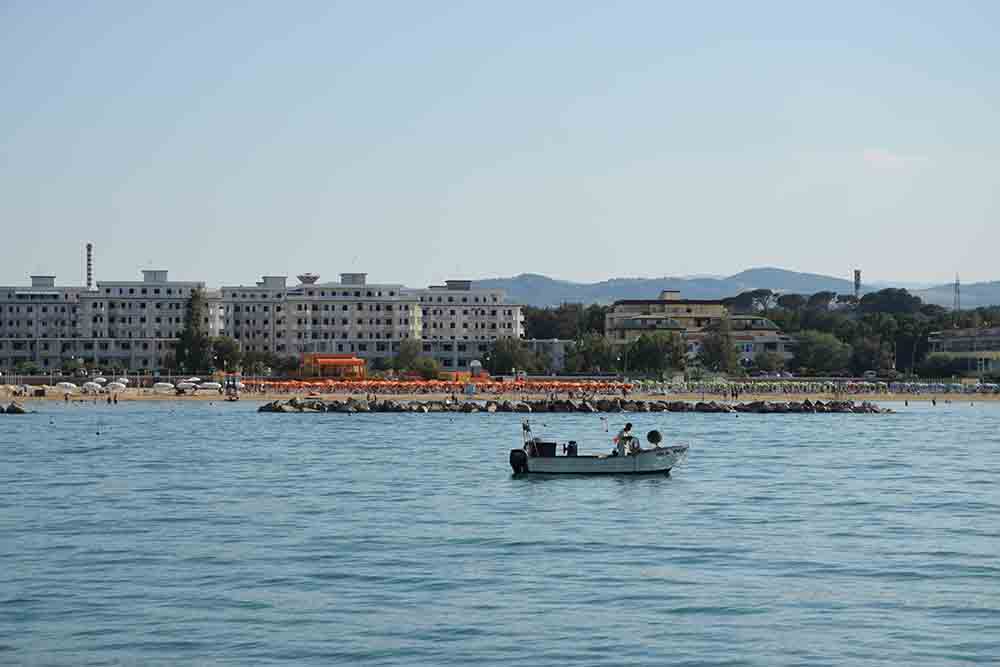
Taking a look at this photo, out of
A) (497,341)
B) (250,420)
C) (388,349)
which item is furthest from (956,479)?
(388,349)

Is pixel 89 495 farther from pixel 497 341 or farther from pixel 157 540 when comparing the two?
pixel 497 341

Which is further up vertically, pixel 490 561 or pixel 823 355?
pixel 823 355

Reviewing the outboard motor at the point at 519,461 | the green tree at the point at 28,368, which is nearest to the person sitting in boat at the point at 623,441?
the outboard motor at the point at 519,461

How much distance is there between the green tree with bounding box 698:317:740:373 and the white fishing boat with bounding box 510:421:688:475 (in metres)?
106

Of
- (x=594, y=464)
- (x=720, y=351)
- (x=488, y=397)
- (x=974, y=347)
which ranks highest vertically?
(x=974, y=347)

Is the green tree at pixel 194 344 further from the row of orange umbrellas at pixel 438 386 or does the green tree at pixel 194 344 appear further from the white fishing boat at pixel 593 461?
the white fishing boat at pixel 593 461

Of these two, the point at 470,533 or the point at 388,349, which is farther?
the point at 388,349

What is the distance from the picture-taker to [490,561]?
1387 inches

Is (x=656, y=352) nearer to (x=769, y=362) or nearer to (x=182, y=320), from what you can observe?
(x=769, y=362)

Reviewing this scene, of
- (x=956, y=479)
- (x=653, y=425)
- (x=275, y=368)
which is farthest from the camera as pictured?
(x=275, y=368)

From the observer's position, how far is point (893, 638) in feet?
88.4

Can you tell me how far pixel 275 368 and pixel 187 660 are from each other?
155 metres

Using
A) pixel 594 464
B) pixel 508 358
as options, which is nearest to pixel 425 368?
pixel 508 358

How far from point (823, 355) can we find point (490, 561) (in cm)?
14260
